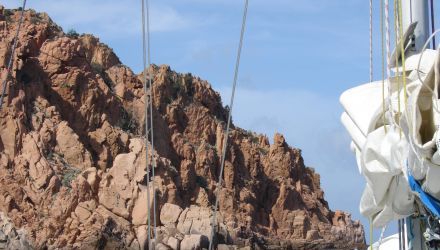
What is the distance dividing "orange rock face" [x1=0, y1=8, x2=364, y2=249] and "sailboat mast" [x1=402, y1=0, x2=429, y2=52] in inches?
1943

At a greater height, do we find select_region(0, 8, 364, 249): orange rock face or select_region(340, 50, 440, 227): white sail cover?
select_region(0, 8, 364, 249): orange rock face

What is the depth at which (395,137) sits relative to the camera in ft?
25.5

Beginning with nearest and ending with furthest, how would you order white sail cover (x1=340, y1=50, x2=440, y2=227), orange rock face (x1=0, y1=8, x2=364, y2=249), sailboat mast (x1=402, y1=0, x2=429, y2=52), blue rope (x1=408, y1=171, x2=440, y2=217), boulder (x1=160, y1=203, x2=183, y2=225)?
white sail cover (x1=340, y1=50, x2=440, y2=227) < blue rope (x1=408, y1=171, x2=440, y2=217) < sailboat mast (x1=402, y1=0, x2=429, y2=52) < orange rock face (x1=0, y1=8, x2=364, y2=249) < boulder (x1=160, y1=203, x2=183, y2=225)

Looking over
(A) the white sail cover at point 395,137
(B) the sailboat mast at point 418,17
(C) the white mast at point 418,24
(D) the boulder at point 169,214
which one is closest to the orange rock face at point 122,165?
(D) the boulder at point 169,214

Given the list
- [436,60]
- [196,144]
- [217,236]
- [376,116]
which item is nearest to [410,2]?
[376,116]

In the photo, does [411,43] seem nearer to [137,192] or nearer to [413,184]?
[413,184]

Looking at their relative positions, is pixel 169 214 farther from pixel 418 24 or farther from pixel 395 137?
pixel 395 137

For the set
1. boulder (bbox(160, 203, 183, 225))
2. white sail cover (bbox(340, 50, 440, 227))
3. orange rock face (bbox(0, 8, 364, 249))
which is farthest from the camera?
boulder (bbox(160, 203, 183, 225))

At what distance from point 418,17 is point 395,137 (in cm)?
103

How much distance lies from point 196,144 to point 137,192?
1023 inches

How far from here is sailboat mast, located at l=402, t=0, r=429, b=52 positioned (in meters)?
8.02

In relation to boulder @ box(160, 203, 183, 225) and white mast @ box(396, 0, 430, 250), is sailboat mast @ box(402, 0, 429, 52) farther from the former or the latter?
boulder @ box(160, 203, 183, 225)

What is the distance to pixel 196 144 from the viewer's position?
301ft

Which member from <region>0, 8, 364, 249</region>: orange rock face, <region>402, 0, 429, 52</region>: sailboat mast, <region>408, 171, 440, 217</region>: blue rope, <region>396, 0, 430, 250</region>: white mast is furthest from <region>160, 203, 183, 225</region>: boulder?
<region>408, 171, 440, 217</region>: blue rope
